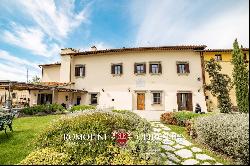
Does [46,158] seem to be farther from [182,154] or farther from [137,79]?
[137,79]

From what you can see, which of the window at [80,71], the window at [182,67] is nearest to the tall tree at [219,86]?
the window at [182,67]

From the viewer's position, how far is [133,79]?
73.7ft

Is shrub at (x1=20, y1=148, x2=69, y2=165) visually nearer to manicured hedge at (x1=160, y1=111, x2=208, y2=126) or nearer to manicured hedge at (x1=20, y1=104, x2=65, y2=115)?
manicured hedge at (x1=160, y1=111, x2=208, y2=126)

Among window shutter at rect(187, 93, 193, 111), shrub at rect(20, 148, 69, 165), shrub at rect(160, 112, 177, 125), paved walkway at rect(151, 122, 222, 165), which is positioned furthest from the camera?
window shutter at rect(187, 93, 193, 111)

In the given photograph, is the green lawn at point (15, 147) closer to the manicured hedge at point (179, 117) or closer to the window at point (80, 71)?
the manicured hedge at point (179, 117)

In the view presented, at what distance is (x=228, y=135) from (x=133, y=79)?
53.6ft

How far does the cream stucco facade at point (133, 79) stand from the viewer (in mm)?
21469

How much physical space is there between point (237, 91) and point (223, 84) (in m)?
7.57

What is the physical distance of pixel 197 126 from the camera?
8539mm

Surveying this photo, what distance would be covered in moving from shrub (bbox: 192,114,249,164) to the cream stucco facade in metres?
13.5

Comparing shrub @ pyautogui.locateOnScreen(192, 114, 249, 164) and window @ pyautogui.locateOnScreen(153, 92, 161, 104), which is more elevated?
window @ pyautogui.locateOnScreen(153, 92, 161, 104)

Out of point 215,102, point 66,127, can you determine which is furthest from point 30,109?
point 215,102

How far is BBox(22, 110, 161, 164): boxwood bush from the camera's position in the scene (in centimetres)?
542

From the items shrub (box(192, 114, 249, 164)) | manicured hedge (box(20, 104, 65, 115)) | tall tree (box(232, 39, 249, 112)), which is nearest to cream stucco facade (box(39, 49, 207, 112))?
manicured hedge (box(20, 104, 65, 115))
